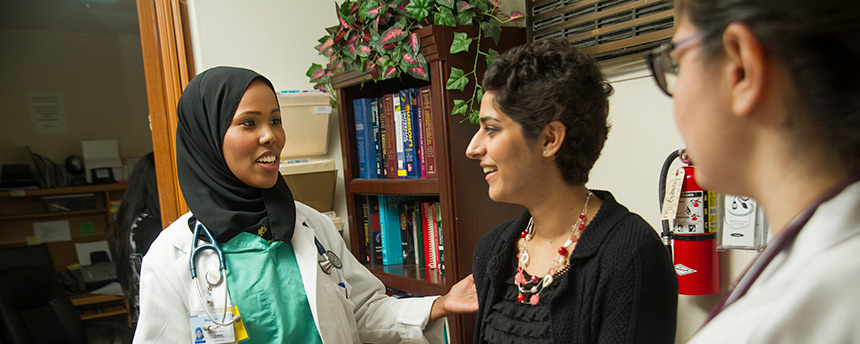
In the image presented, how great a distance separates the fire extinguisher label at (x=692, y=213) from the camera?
4.76ft

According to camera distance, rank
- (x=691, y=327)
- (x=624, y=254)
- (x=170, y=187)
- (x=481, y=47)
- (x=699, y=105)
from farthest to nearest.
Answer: (x=170, y=187)
(x=481, y=47)
(x=691, y=327)
(x=624, y=254)
(x=699, y=105)

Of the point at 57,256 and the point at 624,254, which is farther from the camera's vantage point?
the point at 57,256

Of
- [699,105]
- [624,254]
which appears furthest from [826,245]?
[624,254]

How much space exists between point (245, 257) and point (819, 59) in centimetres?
137

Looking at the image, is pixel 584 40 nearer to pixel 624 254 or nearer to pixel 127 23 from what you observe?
pixel 624 254

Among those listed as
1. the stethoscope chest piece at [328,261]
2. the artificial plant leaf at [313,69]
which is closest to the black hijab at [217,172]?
the stethoscope chest piece at [328,261]

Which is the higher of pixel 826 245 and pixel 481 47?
pixel 481 47

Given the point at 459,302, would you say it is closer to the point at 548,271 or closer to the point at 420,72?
the point at 548,271

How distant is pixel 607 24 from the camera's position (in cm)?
165

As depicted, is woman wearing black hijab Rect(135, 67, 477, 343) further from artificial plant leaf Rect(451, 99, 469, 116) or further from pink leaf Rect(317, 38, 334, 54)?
pink leaf Rect(317, 38, 334, 54)

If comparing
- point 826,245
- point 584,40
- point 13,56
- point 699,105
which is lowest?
point 826,245

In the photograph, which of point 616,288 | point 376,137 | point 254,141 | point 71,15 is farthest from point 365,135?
point 71,15

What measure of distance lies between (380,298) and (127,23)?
355 centimetres

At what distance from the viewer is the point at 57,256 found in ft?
12.9
